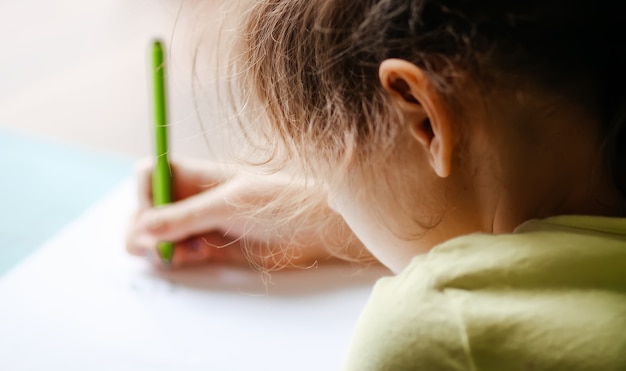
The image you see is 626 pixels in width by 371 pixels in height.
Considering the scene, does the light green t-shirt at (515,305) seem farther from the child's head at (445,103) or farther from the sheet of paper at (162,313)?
the sheet of paper at (162,313)

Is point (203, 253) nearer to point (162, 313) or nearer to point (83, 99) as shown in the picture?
point (162, 313)

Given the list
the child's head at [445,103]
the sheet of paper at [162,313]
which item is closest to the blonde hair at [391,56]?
the child's head at [445,103]

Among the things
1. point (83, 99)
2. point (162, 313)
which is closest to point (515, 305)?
point (162, 313)

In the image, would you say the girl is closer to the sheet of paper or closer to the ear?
the ear

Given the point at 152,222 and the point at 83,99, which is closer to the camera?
the point at 152,222

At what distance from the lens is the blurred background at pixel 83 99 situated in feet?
1.59

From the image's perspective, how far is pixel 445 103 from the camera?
0.30 metres

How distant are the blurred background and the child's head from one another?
72 mm

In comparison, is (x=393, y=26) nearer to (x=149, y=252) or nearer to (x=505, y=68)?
(x=505, y=68)

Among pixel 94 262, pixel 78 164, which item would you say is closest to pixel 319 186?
pixel 94 262

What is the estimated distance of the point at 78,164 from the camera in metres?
0.64

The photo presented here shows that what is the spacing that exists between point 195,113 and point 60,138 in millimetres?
238

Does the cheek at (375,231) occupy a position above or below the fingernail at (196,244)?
below

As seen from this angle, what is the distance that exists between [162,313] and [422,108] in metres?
0.24
